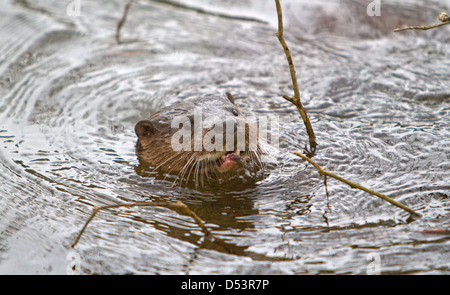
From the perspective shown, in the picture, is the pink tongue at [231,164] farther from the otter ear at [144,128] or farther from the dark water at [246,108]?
the otter ear at [144,128]

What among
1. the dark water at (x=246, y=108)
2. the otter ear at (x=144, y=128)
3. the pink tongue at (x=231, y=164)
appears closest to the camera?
the dark water at (x=246, y=108)

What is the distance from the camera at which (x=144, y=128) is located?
3.89 metres

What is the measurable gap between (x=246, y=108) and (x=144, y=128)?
113 centimetres

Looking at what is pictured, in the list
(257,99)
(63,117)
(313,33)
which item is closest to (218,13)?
(313,33)

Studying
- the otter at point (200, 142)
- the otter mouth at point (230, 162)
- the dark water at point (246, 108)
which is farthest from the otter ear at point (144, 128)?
the otter mouth at point (230, 162)

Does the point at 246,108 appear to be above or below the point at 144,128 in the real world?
above

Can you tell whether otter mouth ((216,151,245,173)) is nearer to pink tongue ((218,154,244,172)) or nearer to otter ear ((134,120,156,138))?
pink tongue ((218,154,244,172))

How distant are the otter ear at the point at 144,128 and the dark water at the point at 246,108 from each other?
0.22 m

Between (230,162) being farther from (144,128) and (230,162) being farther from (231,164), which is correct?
(144,128)

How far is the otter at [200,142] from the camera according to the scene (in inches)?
131

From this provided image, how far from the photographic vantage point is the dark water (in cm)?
269

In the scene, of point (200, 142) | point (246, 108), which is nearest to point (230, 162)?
point (200, 142)

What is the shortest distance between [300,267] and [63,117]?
9.19ft

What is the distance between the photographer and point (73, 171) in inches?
145
